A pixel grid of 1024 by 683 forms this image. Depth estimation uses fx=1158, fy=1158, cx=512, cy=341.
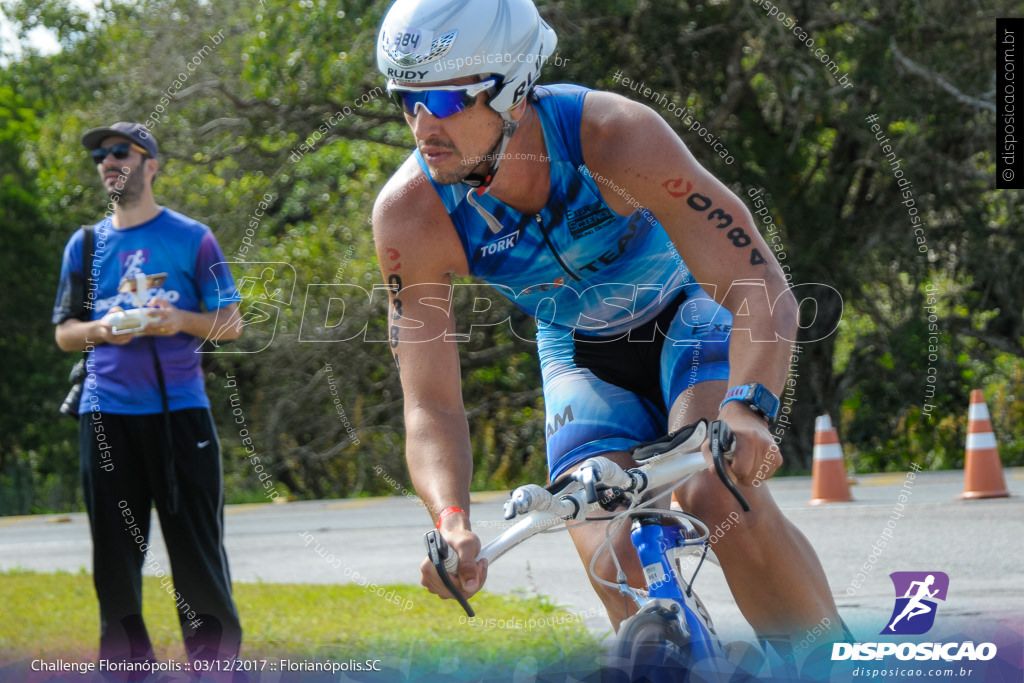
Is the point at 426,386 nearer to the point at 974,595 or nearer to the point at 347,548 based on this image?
the point at 974,595

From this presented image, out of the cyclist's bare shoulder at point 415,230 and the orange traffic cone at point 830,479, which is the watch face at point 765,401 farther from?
the orange traffic cone at point 830,479

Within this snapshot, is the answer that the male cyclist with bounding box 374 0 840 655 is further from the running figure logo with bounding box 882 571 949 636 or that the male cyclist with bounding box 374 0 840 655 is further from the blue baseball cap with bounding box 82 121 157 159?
the blue baseball cap with bounding box 82 121 157 159

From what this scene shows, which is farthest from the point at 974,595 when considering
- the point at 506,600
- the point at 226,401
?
the point at 226,401

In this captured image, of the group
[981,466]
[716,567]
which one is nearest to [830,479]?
[981,466]

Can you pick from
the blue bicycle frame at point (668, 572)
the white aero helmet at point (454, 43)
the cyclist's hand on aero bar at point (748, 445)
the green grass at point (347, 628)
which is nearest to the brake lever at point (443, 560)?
the blue bicycle frame at point (668, 572)

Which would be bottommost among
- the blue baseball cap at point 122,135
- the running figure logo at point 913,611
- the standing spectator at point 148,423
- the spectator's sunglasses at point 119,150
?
the running figure logo at point 913,611

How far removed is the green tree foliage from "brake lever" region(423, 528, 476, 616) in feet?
30.1

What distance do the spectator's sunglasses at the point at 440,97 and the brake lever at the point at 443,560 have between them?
96 cm

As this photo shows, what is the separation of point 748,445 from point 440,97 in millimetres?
1017

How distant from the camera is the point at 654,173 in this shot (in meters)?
2.76

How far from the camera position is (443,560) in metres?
2.16

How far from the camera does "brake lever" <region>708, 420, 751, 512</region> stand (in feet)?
7.10

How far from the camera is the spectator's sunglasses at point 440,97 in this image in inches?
101

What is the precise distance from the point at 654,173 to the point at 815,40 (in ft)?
31.8
